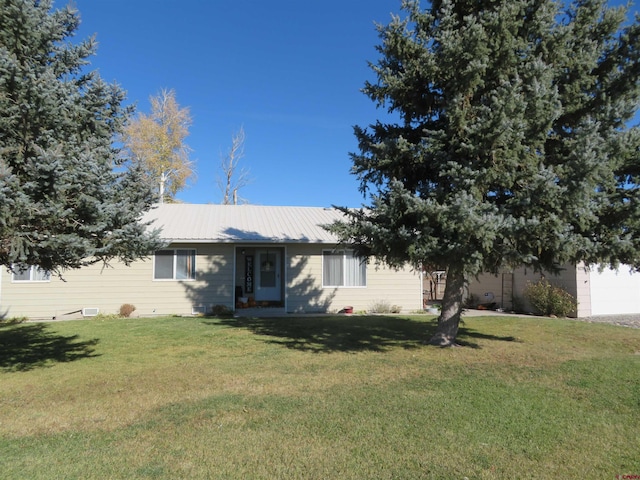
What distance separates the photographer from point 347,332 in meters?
10.9

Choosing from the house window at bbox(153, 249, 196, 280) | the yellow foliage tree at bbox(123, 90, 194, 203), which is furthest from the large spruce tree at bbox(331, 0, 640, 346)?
the yellow foliage tree at bbox(123, 90, 194, 203)

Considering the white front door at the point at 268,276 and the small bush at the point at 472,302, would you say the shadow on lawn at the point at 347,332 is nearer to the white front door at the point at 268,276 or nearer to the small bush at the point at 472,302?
the white front door at the point at 268,276

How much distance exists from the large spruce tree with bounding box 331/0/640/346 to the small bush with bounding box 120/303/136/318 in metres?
8.90

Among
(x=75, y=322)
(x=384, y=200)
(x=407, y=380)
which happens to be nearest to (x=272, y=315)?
(x=75, y=322)

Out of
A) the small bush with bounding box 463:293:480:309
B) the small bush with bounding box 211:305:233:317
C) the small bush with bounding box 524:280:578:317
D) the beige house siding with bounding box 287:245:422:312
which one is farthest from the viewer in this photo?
the small bush with bounding box 463:293:480:309

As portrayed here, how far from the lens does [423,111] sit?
28.0 ft

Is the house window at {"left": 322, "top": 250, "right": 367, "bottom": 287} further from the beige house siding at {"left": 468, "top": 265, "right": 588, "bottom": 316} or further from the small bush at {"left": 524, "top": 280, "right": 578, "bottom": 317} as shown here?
the small bush at {"left": 524, "top": 280, "right": 578, "bottom": 317}

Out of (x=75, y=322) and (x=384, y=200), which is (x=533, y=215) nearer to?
(x=384, y=200)

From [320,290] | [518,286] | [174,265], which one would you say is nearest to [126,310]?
[174,265]

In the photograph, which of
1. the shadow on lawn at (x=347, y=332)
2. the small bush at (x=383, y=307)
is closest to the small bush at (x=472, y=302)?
the small bush at (x=383, y=307)

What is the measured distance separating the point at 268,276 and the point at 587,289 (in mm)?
11620

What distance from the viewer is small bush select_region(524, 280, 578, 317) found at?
15.1m

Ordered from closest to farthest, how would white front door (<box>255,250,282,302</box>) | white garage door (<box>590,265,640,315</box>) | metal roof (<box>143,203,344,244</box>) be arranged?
1. metal roof (<box>143,203,344,244</box>)
2. white garage door (<box>590,265,640,315</box>)
3. white front door (<box>255,250,282,302</box>)

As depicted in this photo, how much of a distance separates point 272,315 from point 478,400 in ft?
31.8
